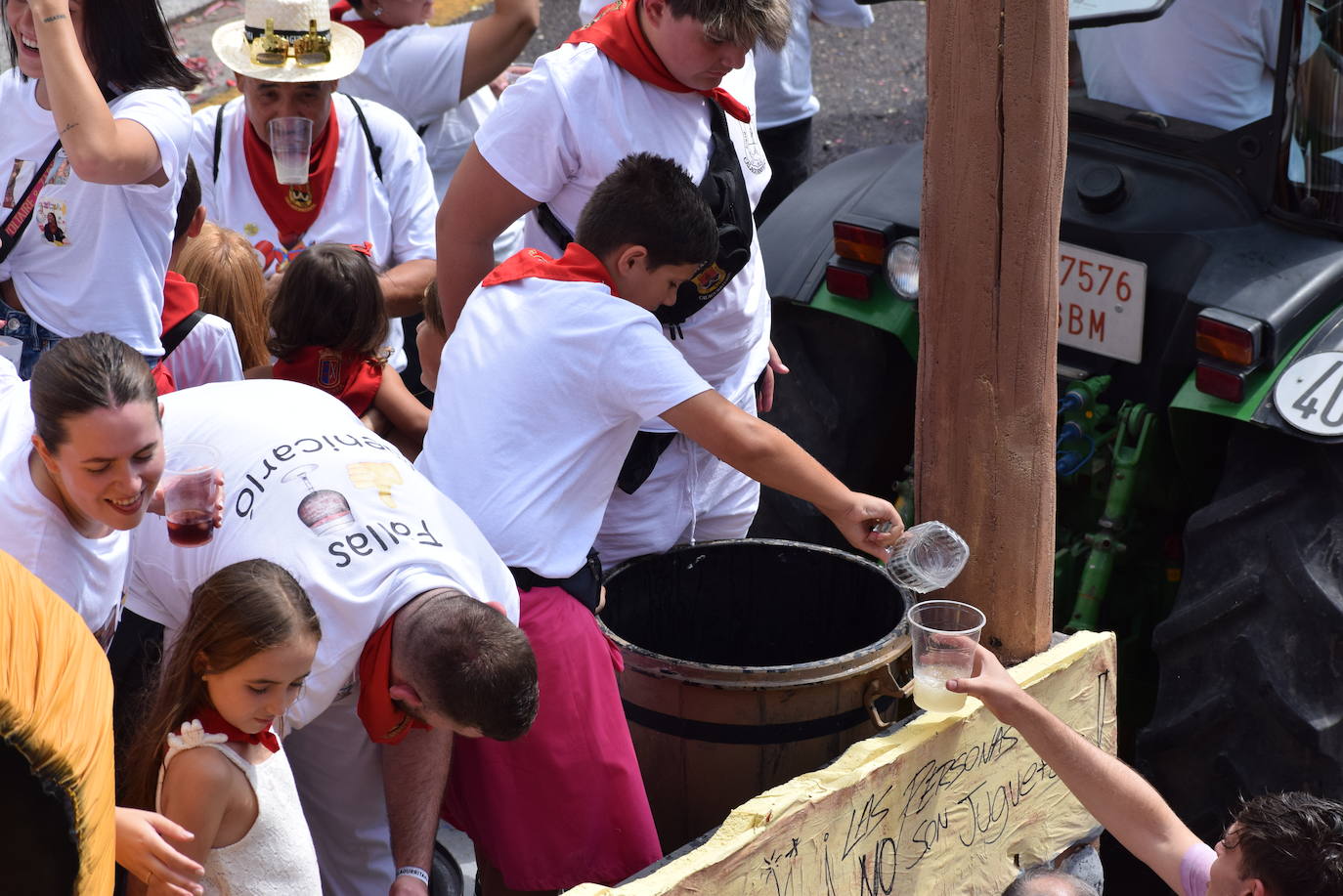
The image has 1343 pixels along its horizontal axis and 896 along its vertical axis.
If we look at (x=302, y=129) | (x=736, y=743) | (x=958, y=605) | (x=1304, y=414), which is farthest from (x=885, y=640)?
(x=302, y=129)

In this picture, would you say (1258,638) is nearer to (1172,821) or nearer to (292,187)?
(1172,821)

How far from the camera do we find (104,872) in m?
1.67

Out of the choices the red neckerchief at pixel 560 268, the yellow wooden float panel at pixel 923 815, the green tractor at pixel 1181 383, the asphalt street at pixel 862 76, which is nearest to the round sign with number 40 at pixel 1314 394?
the green tractor at pixel 1181 383

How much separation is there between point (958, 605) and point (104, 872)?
1.65 metres

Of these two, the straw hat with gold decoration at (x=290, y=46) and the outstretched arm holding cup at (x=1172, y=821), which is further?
A: the straw hat with gold decoration at (x=290, y=46)

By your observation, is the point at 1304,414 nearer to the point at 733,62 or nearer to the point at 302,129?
the point at 733,62

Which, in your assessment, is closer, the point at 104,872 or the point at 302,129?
the point at 104,872

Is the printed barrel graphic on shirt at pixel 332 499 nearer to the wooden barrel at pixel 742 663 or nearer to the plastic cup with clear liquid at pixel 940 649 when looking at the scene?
the wooden barrel at pixel 742 663

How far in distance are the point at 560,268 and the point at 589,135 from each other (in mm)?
392

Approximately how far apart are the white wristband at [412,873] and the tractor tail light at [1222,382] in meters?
1.77

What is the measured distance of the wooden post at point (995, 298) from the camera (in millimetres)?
2801

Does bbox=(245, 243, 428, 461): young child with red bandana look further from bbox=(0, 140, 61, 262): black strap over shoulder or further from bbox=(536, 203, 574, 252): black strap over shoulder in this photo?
bbox=(0, 140, 61, 262): black strap over shoulder

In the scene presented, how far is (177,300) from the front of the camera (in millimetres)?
3229

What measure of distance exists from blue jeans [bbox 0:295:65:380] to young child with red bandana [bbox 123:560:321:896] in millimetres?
935
